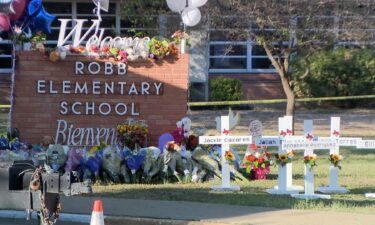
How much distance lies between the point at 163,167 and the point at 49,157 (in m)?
1.99

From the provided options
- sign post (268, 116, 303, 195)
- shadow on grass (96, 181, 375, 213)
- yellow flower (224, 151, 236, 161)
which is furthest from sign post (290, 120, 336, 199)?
yellow flower (224, 151, 236, 161)

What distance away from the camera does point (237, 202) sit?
40.4 feet

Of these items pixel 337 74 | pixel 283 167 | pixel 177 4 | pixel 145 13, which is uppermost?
pixel 145 13

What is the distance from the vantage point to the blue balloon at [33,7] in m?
15.6

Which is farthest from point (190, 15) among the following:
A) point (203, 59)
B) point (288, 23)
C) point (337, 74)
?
point (337, 74)

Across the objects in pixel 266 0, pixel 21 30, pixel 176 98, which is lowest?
pixel 176 98

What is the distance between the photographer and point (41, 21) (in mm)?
16062

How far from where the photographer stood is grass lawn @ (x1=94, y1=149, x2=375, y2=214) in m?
12.2

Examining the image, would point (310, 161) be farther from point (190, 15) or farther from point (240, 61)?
point (240, 61)

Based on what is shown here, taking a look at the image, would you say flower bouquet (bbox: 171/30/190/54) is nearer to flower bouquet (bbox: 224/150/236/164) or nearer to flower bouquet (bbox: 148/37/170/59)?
flower bouquet (bbox: 148/37/170/59)

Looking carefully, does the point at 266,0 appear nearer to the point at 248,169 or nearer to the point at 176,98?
the point at 176,98

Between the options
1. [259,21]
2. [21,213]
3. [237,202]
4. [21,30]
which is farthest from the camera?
[259,21]

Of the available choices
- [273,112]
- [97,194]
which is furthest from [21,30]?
[273,112]

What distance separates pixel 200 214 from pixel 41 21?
6.44 m
